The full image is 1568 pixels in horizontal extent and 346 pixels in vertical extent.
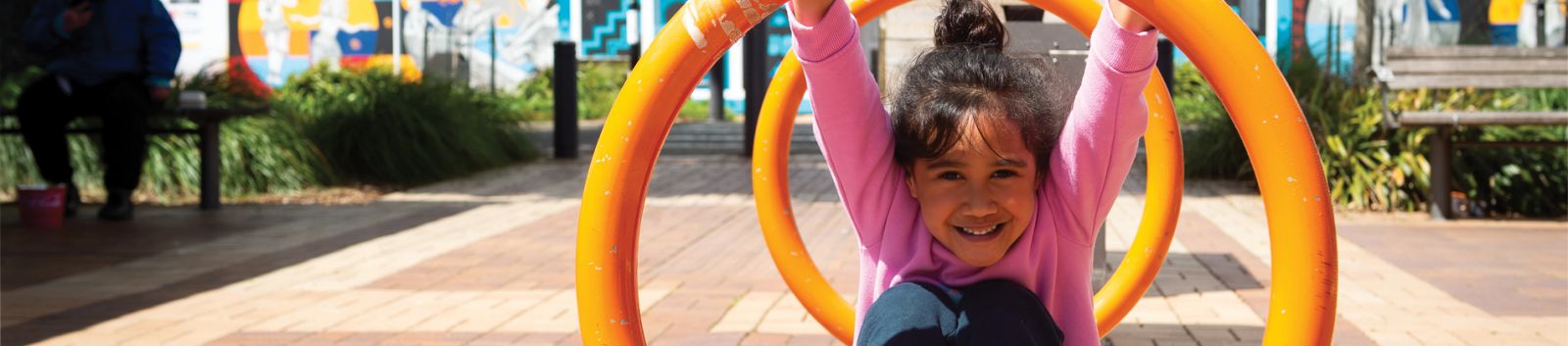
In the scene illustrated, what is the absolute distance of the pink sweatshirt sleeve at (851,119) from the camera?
232 centimetres

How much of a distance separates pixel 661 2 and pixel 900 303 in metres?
21.4

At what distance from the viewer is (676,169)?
12.2 m

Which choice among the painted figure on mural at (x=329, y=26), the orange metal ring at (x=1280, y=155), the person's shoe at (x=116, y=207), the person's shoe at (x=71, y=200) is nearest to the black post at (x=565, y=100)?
→ the person's shoe at (x=71, y=200)

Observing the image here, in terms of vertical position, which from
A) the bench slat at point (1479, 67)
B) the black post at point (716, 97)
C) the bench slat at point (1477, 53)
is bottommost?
the black post at point (716, 97)

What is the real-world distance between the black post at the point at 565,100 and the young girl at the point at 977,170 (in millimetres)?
10864

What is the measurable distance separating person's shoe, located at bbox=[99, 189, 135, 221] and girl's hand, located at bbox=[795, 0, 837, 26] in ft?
23.3

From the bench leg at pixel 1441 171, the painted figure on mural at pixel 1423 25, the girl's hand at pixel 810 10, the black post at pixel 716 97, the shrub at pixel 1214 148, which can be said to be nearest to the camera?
the girl's hand at pixel 810 10

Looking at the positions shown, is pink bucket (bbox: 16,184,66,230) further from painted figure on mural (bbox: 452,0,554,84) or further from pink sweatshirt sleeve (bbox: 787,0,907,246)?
painted figure on mural (bbox: 452,0,554,84)

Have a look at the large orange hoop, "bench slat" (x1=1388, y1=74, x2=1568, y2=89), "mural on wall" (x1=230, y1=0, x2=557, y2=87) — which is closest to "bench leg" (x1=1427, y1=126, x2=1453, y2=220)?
"bench slat" (x1=1388, y1=74, x2=1568, y2=89)

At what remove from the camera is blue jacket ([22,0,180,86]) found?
8.57 meters

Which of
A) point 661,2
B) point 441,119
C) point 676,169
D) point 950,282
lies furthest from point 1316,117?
point 661,2

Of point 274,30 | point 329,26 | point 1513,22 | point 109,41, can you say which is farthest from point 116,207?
point 1513,22

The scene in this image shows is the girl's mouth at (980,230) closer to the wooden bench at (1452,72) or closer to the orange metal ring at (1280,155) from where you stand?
the orange metal ring at (1280,155)

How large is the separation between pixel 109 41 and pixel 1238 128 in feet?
24.8
